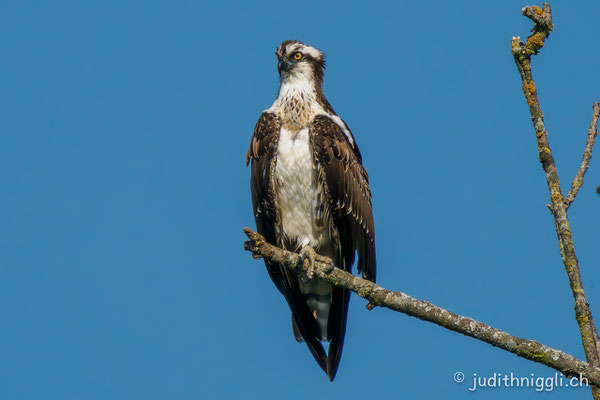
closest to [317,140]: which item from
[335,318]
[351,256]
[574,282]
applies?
[351,256]

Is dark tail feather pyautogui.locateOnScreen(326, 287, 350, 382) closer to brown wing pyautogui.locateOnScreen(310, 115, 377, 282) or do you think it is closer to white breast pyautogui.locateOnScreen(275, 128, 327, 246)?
brown wing pyautogui.locateOnScreen(310, 115, 377, 282)

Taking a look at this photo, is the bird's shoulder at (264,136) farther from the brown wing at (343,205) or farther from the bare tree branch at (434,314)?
the bare tree branch at (434,314)

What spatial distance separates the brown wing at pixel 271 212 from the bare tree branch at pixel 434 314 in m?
0.96

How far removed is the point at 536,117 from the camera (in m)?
5.09

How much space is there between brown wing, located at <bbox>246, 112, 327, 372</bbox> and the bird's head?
0.75m

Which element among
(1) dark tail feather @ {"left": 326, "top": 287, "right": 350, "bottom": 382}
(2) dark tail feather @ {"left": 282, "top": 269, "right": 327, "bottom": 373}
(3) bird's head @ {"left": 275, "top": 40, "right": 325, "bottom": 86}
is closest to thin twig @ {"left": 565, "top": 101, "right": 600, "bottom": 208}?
(1) dark tail feather @ {"left": 326, "top": 287, "right": 350, "bottom": 382}

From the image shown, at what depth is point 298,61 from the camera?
8.27 meters

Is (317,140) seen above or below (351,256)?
above

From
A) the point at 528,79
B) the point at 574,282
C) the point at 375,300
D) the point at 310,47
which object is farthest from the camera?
the point at 310,47

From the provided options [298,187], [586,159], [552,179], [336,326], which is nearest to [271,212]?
[298,187]

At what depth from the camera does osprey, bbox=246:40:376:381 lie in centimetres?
735

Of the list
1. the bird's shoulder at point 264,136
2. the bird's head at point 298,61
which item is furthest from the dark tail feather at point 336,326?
the bird's head at point 298,61

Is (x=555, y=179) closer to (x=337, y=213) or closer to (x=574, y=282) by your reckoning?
(x=574, y=282)

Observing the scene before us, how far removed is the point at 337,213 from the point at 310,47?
2.15 m
